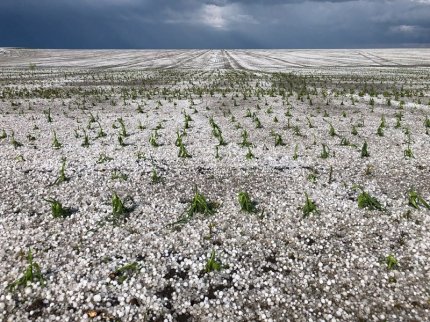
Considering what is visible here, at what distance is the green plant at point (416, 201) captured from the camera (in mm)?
14180

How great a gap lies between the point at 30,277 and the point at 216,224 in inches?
257

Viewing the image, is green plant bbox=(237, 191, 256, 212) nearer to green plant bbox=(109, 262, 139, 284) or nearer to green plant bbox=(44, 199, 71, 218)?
green plant bbox=(109, 262, 139, 284)

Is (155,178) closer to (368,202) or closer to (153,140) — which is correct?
(153,140)

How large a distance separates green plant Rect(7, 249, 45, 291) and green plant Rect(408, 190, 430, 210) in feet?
46.3

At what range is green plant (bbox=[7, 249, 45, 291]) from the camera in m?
10.1

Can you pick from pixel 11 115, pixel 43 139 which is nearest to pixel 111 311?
pixel 43 139

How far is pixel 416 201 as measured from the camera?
14766mm

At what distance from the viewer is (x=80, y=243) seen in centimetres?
1230

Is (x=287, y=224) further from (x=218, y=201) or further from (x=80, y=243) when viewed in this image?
(x=80, y=243)

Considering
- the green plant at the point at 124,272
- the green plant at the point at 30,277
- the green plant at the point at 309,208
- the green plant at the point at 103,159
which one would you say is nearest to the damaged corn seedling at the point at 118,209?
the green plant at the point at 124,272

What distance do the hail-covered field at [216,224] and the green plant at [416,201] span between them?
53 millimetres

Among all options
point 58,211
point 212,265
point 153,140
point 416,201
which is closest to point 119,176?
point 58,211

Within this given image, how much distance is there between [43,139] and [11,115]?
10469 millimetres

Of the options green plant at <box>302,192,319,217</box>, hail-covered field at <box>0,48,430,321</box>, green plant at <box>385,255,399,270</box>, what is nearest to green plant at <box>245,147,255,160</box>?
hail-covered field at <box>0,48,430,321</box>
